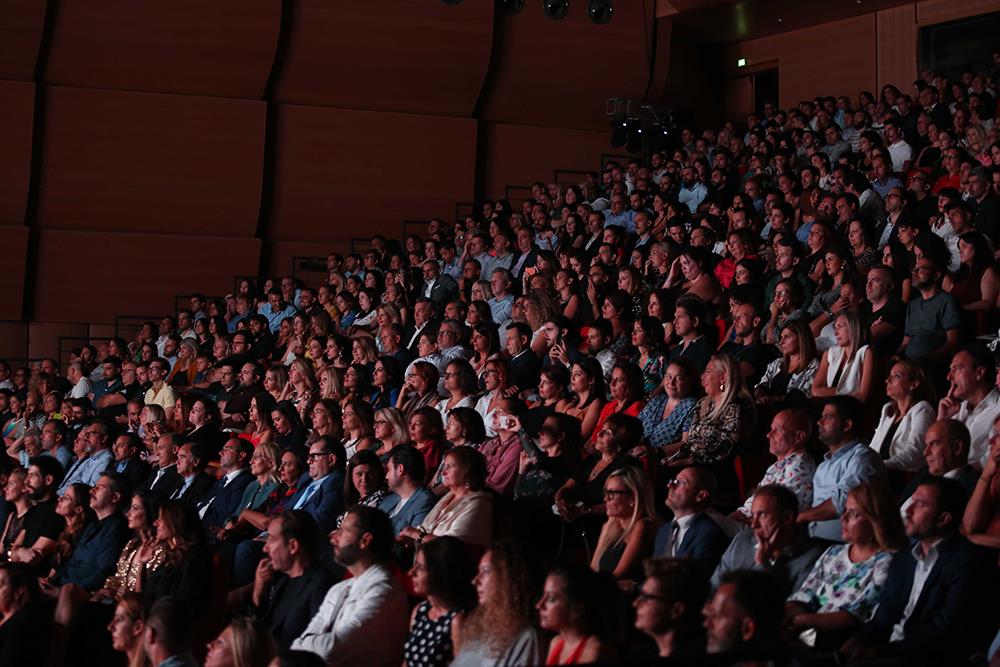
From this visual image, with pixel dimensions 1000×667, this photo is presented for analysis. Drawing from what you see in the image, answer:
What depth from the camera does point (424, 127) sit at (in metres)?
13.7

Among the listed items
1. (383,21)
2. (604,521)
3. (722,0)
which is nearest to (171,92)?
(383,21)

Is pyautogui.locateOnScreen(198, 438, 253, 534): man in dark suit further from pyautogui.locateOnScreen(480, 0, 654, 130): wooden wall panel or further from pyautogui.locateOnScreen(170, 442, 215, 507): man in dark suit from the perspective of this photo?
pyautogui.locateOnScreen(480, 0, 654, 130): wooden wall panel

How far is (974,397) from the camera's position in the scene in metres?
4.54

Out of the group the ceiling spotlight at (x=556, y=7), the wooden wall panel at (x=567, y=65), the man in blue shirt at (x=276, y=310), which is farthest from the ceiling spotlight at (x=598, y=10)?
the man in blue shirt at (x=276, y=310)

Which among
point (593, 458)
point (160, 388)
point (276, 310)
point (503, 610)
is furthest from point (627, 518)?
point (276, 310)

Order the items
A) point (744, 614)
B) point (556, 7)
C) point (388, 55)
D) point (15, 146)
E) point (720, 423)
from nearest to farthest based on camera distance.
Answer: point (744, 614)
point (720, 423)
point (556, 7)
point (15, 146)
point (388, 55)

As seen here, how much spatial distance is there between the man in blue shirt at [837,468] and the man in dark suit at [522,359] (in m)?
2.46

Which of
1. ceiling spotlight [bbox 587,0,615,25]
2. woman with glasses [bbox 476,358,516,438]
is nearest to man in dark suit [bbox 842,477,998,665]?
woman with glasses [bbox 476,358,516,438]

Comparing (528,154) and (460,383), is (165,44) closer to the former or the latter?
(528,154)

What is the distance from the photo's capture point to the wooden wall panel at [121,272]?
1254cm

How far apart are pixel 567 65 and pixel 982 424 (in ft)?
32.8

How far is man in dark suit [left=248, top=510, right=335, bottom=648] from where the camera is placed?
4301 mm

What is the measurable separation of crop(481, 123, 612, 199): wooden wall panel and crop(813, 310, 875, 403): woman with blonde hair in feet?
28.8

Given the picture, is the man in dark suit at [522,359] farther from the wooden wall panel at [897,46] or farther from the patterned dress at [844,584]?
the wooden wall panel at [897,46]
